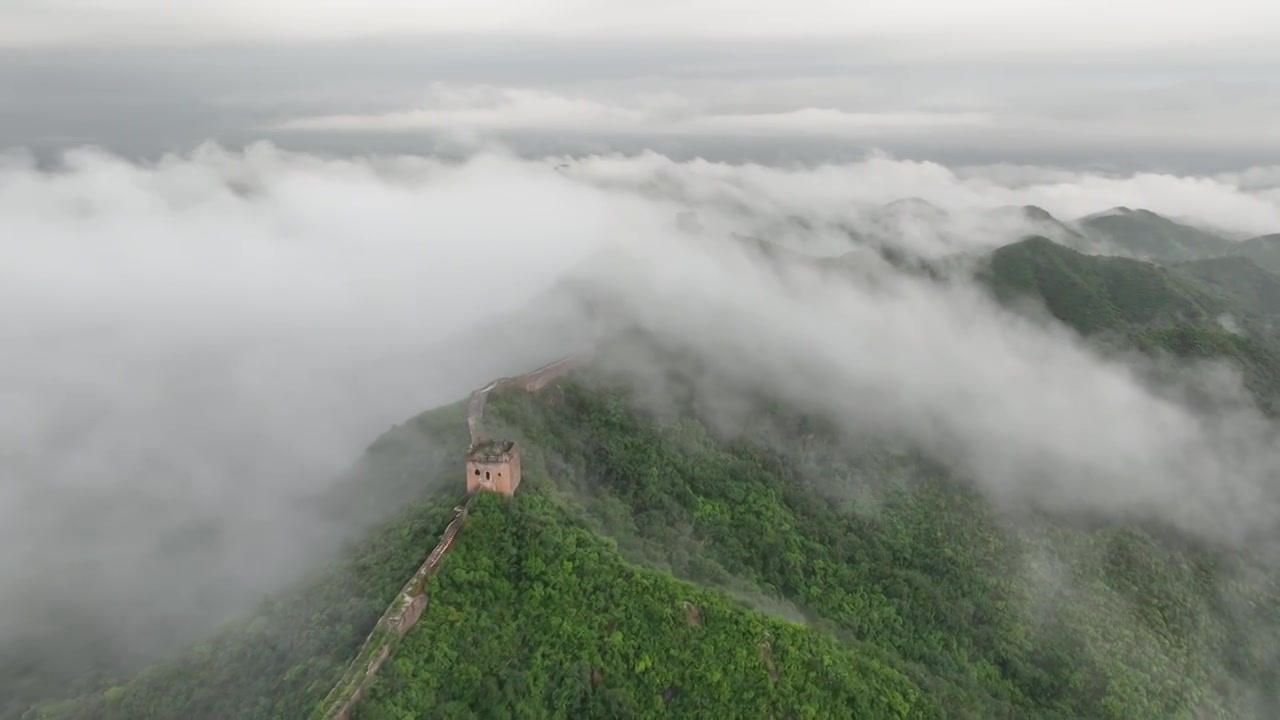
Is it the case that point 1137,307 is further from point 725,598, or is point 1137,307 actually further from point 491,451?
point 491,451

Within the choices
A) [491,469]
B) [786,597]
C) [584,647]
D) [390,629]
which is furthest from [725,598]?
[390,629]

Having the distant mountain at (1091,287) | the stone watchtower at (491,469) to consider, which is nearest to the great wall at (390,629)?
the stone watchtower at (491,469)

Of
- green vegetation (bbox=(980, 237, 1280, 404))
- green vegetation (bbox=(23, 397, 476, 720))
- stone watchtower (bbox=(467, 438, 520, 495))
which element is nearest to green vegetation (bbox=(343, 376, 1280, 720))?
stone watchtower (bbox=(467, 438, 520, 495))

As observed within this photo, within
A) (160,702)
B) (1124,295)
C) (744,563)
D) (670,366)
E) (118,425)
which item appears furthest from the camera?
(1124,295)

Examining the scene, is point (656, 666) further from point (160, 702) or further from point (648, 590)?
point (160, 702)

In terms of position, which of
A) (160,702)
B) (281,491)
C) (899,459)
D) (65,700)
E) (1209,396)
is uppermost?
(160,702)

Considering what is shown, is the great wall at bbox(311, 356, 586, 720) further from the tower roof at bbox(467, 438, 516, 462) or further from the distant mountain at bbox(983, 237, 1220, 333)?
the distant mountain at bbox(983, 237, 1220, 333)

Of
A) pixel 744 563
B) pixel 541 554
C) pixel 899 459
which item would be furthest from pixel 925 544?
pixel 541 554
